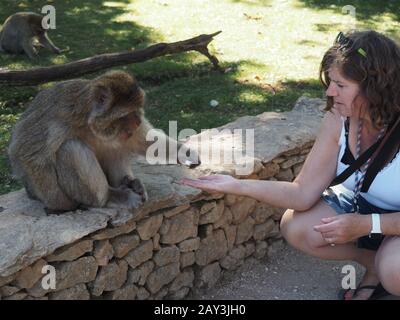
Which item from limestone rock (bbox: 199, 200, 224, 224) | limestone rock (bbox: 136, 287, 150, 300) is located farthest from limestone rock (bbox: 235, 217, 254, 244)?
limestone rock (bbox: 136, 287, 150, 300)

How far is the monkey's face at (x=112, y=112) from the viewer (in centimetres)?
317

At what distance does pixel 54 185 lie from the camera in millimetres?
3168

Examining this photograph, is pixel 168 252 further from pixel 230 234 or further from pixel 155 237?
pixel 230 234

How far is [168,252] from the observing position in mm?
3553

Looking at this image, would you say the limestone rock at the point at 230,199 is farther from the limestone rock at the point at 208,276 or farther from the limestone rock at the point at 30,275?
the limestone rock at the point at 30,275

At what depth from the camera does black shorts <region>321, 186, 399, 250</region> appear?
3.07 metres

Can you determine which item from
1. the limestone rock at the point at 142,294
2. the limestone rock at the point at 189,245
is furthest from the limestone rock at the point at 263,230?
the limestone rock at the point at 142,294

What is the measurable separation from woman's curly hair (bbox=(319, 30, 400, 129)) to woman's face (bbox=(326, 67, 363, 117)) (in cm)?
3

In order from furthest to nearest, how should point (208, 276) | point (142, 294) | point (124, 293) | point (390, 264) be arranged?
point (208, 276) < point (142, 294) < point (124, 293) < point (390, 264)

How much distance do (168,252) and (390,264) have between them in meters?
1.31

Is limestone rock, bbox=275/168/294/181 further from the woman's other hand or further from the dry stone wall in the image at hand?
the woman's other hand

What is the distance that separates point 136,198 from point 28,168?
0.60 meters

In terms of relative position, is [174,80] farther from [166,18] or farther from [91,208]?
[91,208]

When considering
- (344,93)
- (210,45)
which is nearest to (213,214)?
(344,93)
